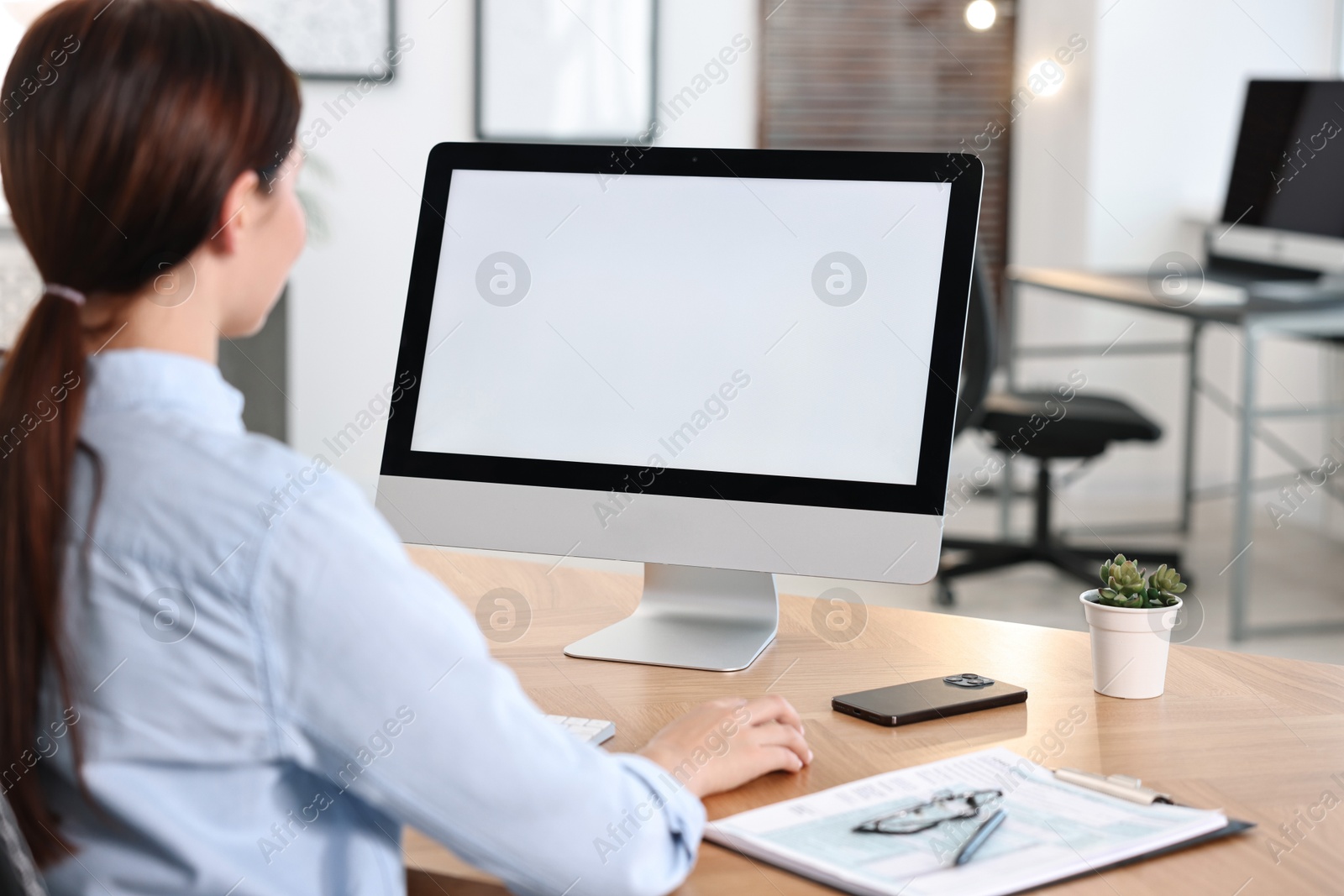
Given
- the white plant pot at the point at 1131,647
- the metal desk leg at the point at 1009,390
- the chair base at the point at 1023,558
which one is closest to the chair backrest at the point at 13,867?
the white plant pot at the point at 1131,647

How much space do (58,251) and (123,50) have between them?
112 millimetres

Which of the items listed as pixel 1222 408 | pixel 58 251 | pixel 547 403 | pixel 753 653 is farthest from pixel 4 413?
pixel 1222 408

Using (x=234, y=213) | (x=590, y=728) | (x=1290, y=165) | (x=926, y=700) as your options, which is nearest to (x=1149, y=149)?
(x=1290, y=165)

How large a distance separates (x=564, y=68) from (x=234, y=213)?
3.93 metres

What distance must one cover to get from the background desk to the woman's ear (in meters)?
2.76

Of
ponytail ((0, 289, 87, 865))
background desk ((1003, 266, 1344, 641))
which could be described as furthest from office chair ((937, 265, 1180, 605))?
ponytail ((0, 289, 87, 865))

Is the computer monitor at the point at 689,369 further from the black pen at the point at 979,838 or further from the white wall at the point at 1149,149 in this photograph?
the white wall at the point at 1149,149

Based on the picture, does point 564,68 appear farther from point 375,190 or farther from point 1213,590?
point 1213,590

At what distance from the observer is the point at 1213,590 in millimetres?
3770

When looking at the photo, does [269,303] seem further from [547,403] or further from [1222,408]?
[1222,408]

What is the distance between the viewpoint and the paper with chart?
2.58ft

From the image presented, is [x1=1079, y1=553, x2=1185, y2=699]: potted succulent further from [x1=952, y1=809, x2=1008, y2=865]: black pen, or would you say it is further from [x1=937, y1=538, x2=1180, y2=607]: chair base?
[x1=937, y1=538, x2=1180, y2=607]: chair base

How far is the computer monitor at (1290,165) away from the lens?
3.47m

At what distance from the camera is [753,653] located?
4.01ft
